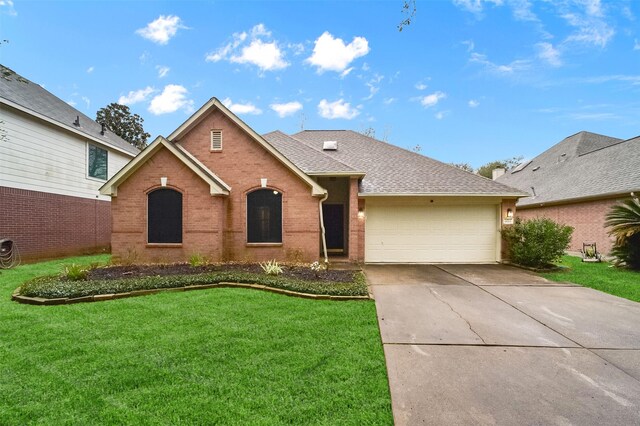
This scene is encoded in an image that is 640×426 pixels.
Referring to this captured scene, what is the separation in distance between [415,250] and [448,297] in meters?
5.35

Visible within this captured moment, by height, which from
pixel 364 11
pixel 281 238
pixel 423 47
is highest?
pixel 423 47

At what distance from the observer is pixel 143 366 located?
3.40m

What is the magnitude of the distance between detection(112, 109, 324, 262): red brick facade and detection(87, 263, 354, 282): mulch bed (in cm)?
87

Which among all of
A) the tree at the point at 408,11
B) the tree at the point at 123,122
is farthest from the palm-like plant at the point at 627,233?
the tree at the point at 123,122

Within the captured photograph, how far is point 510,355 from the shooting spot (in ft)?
12.6

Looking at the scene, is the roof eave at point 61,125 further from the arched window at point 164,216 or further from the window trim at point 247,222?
the window trim at point 247,222

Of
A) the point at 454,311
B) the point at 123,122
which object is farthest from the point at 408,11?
the point at 123,122

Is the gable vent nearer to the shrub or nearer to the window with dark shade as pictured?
the window with dark shade

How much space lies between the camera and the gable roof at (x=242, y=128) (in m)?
10.3

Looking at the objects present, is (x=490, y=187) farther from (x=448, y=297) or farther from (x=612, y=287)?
(x=448, y=297)

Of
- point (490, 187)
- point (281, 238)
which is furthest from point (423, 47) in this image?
point (281, 238)

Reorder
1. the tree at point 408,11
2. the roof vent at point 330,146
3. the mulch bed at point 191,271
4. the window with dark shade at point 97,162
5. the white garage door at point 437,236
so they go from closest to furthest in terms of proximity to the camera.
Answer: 1. the tree at point 408,11
2. the mulch bed at point 191,271
3. the white garage door at point 437,236
4. the window with dark shade at point 97,162
5. the roof vent at point 330,146

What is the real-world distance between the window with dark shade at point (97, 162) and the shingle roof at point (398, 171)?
33.6 feet

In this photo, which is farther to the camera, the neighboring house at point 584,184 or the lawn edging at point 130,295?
the neighboring house at point 584,184
